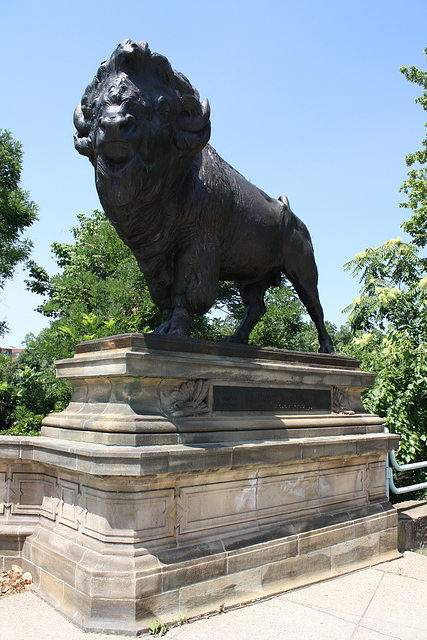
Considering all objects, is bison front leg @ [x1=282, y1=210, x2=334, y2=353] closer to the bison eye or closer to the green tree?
the bison eye

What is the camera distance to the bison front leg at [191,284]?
15.5ft

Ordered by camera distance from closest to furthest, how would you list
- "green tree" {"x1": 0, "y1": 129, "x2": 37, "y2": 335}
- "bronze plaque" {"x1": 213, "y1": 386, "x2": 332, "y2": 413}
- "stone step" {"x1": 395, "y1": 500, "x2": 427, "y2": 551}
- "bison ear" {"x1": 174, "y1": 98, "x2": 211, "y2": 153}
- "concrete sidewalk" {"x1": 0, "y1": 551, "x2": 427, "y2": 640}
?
"concrete sidewalk" {"x1": 0, "y1": 551, "x2": 427, "y2": 640}, "bison ear" {"x1": 174, "y1": 98, "x2": 211, "y2": 153}, "bronze plaque" {"x1": 213, "y1": 386, "x2": 332, "y2": 413}, "stone step" {"x1": 395, "y1": 500, "x2": 427, "y2": 551}, "green tree" {"x1": 0, "y1": 129, "x2": 37, "y2": 335}

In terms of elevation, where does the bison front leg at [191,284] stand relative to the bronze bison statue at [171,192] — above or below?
below

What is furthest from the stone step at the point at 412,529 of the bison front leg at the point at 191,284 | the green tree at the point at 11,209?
the green tree at the point at 11,209

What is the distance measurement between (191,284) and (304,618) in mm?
2806

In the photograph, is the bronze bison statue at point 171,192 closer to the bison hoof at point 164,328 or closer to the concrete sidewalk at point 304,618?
the bison hoof at point 164,328

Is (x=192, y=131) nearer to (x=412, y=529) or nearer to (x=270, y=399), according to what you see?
(x=270, y=399)

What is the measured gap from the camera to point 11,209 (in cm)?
1812

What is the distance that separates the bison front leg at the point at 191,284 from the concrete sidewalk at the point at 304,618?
2.28 metres

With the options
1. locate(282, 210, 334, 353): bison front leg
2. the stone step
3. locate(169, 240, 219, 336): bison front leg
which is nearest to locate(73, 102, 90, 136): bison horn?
locate(169, 240, 219, 336): bison front leg

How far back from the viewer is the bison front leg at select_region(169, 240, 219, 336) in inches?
186

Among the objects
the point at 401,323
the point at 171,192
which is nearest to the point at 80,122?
the point at 171,192

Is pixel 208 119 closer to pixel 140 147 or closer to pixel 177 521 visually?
pixel 140 147

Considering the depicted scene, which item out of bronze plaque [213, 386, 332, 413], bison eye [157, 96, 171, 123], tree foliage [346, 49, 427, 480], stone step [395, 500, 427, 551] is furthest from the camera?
tree foliage [346, 49, 427, 480]
